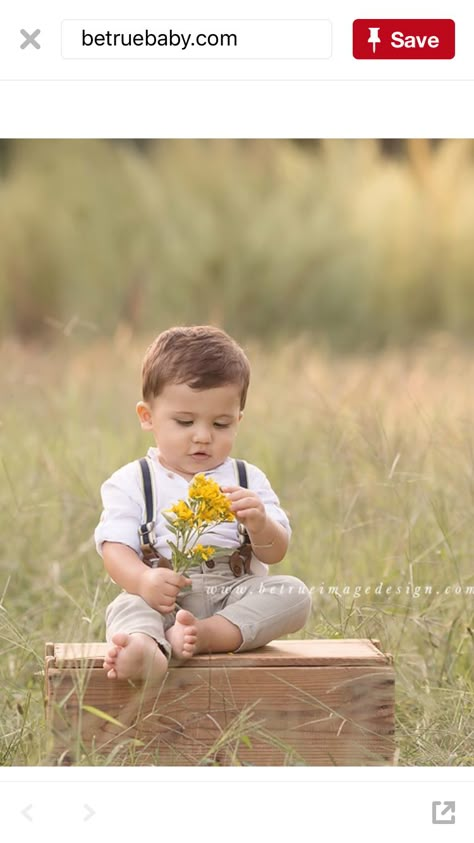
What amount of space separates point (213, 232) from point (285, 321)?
0.87m

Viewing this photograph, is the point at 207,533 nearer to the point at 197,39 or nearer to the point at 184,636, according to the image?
the point at 184,636

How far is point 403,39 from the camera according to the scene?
2.45 m

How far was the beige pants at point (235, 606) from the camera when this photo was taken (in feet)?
7.70

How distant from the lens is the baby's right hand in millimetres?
2307

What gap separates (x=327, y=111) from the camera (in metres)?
2.54

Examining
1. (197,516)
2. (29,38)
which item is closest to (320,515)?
(197,516)

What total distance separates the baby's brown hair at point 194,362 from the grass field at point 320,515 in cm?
51

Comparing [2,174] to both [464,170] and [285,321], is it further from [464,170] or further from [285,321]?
[464,170]

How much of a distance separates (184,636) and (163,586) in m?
0.10

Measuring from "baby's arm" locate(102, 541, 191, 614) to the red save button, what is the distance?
3.65ft

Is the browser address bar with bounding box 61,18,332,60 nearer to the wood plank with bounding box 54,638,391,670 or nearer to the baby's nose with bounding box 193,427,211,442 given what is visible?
the baby's nose with bounding box 193,427,211,442

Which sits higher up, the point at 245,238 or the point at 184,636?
the point at 245,238
